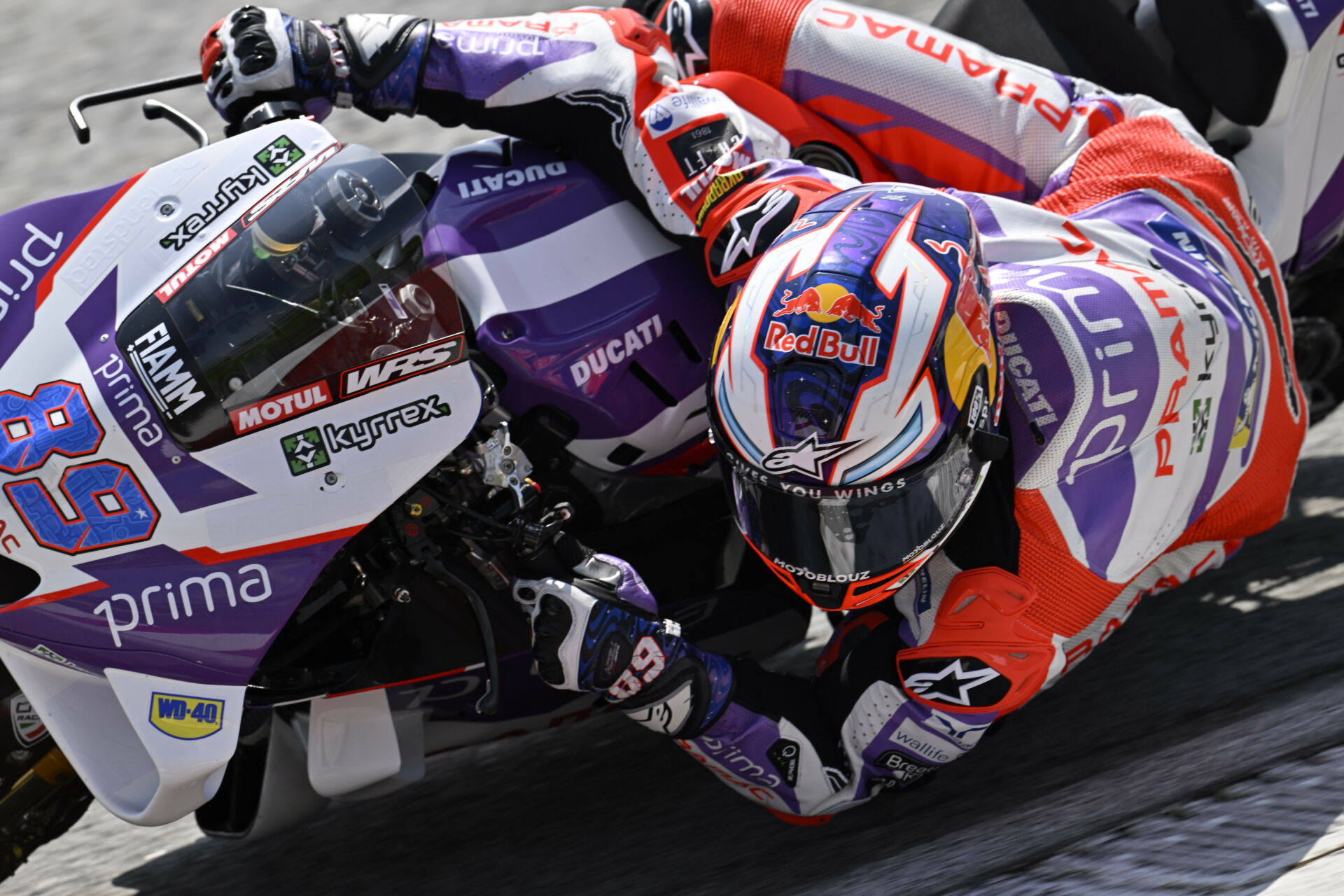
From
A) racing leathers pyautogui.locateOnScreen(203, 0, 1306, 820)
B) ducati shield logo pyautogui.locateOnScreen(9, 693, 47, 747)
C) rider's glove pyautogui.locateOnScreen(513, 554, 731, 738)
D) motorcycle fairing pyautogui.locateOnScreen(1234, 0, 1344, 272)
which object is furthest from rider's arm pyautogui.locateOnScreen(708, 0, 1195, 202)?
ducati shield logo pyautogui.locateOnScreen(9, 693, 47, 747)

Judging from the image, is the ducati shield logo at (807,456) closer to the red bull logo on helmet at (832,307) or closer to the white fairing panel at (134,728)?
the red bull logo on helmet at (832,307)

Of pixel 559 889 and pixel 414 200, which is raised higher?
pixel 414 200

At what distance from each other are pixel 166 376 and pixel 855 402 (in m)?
1.14

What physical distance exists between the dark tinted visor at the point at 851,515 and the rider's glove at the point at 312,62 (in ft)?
4.13

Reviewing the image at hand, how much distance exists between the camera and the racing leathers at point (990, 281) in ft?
8.64

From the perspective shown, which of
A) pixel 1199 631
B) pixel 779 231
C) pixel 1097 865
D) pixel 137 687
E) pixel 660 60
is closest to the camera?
pixel 137 687

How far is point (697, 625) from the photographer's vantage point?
3012mm

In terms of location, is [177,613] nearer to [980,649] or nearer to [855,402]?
[855,402]

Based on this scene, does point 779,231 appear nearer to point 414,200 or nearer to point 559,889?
point 414,200

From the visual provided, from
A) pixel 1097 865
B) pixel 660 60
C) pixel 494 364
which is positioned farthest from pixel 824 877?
pixel 660 60

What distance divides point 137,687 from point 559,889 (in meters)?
1.06

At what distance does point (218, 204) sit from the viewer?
2.32 meters

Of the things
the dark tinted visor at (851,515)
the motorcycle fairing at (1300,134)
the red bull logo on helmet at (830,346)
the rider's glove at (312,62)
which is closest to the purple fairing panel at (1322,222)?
the motorcycle fairing at (1300,134)

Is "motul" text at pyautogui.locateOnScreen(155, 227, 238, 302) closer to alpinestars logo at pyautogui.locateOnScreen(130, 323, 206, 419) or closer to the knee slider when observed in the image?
alpinestars logo at pyautogui.locateOnScreen(130, 323, 206, 419)
